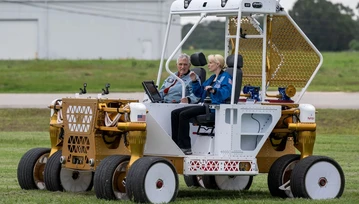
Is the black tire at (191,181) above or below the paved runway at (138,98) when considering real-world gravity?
below

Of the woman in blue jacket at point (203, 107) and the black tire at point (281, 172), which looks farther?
the black tire at point (281, 172)

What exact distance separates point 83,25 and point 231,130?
206 ft

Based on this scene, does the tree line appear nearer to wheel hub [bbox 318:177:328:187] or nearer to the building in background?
the building in background

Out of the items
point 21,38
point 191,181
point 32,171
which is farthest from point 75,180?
point 21,38

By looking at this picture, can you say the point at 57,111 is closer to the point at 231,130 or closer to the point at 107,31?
the point at 231,130

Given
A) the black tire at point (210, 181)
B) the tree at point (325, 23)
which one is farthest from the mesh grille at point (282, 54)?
the tree at point (325, 23)

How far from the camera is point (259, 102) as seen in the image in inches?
546

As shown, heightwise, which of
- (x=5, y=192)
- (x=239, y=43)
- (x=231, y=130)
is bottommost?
(x=5, y=192)

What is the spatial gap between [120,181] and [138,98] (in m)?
19.1

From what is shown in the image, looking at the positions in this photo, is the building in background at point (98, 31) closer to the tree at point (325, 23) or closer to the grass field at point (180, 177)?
the tree at point (325, 23)

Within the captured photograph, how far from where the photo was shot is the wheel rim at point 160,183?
12.5 metres

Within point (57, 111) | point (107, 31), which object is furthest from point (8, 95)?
point (107, 31)

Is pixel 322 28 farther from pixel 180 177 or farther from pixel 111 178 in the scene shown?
pixel 111 178

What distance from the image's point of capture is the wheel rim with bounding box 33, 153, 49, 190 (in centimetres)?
1445
